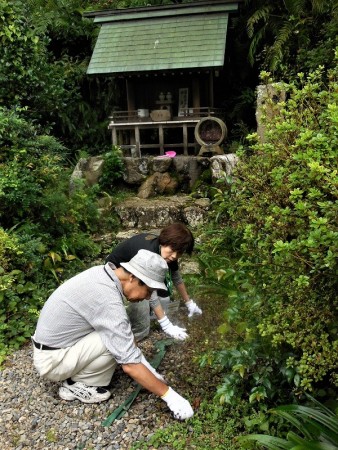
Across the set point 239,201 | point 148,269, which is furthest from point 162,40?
point 148,269

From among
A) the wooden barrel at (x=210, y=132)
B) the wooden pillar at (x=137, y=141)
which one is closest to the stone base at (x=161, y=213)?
the wooden barrel at (x=210, y=132)

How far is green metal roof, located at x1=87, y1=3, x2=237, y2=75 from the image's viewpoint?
7781mm

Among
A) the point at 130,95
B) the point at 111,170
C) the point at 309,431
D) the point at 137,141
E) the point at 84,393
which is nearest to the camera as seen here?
the point at 309,431

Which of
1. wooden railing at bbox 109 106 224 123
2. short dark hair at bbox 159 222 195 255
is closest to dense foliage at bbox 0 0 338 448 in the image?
short dark hair at bbox 159 222 195 255

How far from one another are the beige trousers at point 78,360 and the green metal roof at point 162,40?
606 cm

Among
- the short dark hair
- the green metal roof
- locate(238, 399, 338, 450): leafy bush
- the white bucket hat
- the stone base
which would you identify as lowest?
the stone base

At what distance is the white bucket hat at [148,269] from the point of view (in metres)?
2.61

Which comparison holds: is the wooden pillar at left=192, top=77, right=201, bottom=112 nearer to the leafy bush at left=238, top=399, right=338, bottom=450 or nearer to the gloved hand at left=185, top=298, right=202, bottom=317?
the gloved hand at left=185, top=298, right=202, bottom=317

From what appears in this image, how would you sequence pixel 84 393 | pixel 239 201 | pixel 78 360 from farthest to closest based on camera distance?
1. pixel 239 201
2. pixel 84 393
3. pixel 78 360

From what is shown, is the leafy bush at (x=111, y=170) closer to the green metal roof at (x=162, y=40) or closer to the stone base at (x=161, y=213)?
the stone base at (x=161, y=213)

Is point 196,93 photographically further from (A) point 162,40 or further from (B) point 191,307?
(B) point 191,307

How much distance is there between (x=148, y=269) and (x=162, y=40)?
6.82m

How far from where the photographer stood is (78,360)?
9.46 feet

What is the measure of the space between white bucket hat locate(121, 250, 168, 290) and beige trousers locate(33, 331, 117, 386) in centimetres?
60
